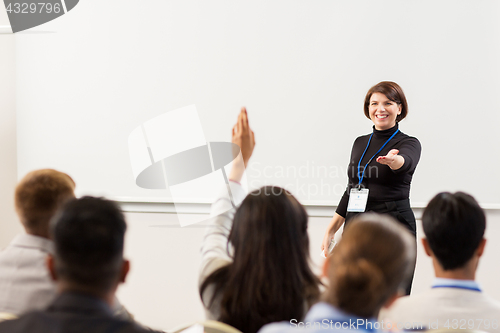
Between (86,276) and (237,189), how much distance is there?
606 mm

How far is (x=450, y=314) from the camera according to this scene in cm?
114

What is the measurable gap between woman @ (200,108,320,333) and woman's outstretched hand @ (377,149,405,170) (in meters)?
0.99

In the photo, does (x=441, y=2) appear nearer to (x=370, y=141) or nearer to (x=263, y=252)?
(x=370, y=141)

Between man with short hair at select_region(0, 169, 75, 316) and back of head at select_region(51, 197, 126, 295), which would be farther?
man with short hair at select_region(0, 169, 75, 316)

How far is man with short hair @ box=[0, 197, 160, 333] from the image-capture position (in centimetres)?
88

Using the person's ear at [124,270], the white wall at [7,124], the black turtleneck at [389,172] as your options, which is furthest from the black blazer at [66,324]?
the white wall at [7,124]

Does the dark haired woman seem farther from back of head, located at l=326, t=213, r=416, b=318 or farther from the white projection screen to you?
back of head, located at l=326, t=213, r=416, b=318

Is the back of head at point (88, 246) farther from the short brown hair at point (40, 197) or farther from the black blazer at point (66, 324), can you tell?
the short brown hair at point (40, 197)

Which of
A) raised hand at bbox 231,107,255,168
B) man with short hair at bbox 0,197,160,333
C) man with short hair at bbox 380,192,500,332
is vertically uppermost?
raised hand at bbox 231,107,255,168

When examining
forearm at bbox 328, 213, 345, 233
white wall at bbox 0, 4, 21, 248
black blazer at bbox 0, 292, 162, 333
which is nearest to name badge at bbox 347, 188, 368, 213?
forearm at bbox 328, 213, 345, 233

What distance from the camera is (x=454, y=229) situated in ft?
4.27

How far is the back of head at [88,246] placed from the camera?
94 centimetres

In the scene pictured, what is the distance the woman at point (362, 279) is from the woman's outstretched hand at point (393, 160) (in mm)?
1223

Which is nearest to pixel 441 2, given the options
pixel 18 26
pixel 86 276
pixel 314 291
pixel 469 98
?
pixel 469 98
